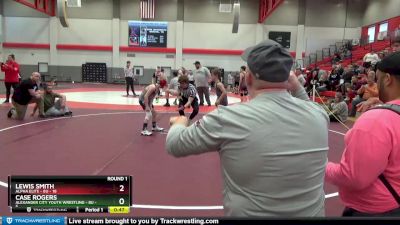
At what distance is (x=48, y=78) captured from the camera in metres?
32.7

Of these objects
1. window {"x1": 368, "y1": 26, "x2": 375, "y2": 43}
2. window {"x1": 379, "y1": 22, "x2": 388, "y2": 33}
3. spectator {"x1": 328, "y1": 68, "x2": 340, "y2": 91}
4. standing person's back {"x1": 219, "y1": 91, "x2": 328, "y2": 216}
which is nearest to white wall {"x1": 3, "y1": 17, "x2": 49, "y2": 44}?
spectator {"x1": 328, "y1": 68, "x2": 340, "y2": 91}

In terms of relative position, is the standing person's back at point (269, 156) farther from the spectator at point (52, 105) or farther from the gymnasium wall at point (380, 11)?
the gymnasium wall at point (380, 11)

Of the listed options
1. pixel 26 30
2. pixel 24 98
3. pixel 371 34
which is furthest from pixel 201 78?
pixel 26 30

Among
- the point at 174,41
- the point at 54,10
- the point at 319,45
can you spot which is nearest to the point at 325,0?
the point at 319,45

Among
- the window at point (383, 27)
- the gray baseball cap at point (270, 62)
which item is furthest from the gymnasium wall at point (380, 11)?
the gray baseball cap at point (270, 62)

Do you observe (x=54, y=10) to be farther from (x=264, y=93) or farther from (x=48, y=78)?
(x=264, y=93)

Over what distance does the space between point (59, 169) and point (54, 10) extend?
96.8 ft

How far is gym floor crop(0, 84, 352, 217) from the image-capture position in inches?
190

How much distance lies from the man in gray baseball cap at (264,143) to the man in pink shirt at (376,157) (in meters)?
0.24

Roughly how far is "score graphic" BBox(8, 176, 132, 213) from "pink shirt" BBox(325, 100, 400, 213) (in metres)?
1.04

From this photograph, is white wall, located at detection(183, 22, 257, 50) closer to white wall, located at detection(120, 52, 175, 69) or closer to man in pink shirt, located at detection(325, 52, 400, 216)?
white wall, located at detection(120, 52, 175, 69)

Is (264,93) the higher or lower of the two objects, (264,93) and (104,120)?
the higher

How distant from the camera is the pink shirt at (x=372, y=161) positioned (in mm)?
1754

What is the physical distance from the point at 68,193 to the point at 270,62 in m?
0.96
